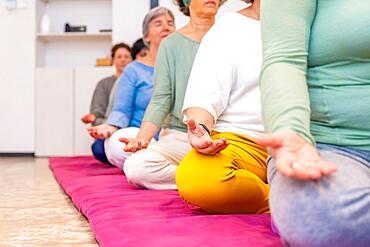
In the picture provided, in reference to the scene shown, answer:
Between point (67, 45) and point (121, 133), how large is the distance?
9.70 ft

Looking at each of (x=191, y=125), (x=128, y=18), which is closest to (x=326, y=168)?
(x=191, y=125)

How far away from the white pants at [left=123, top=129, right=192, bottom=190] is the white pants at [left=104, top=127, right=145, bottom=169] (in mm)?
571

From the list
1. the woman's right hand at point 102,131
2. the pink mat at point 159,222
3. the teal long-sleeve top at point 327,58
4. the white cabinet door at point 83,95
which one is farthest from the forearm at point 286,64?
the white cabinet door at point 83,95

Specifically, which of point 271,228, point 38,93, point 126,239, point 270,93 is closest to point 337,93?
point 270,93

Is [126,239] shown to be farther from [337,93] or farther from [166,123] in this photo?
[166,123]

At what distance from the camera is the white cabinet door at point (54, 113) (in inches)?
203

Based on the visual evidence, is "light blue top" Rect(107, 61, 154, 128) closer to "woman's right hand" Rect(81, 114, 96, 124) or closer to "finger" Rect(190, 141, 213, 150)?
"woman's right hand" Rect(81, 114, 96, 124)

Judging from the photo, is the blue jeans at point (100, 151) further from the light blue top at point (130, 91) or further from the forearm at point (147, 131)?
the forearm at point (147, 131)

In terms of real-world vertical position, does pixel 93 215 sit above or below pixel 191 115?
below

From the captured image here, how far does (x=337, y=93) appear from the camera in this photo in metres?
1.03

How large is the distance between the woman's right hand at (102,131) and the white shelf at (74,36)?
2505 millimetres

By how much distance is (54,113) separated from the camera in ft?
17.1

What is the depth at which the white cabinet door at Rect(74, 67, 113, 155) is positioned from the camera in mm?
5082

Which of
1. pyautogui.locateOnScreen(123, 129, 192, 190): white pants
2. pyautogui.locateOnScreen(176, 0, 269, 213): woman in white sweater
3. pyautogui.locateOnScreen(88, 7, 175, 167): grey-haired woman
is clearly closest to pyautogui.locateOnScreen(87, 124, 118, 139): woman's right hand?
pyautogui.locateOnScreen(88, 7, 175, 167): grey-haired woman
